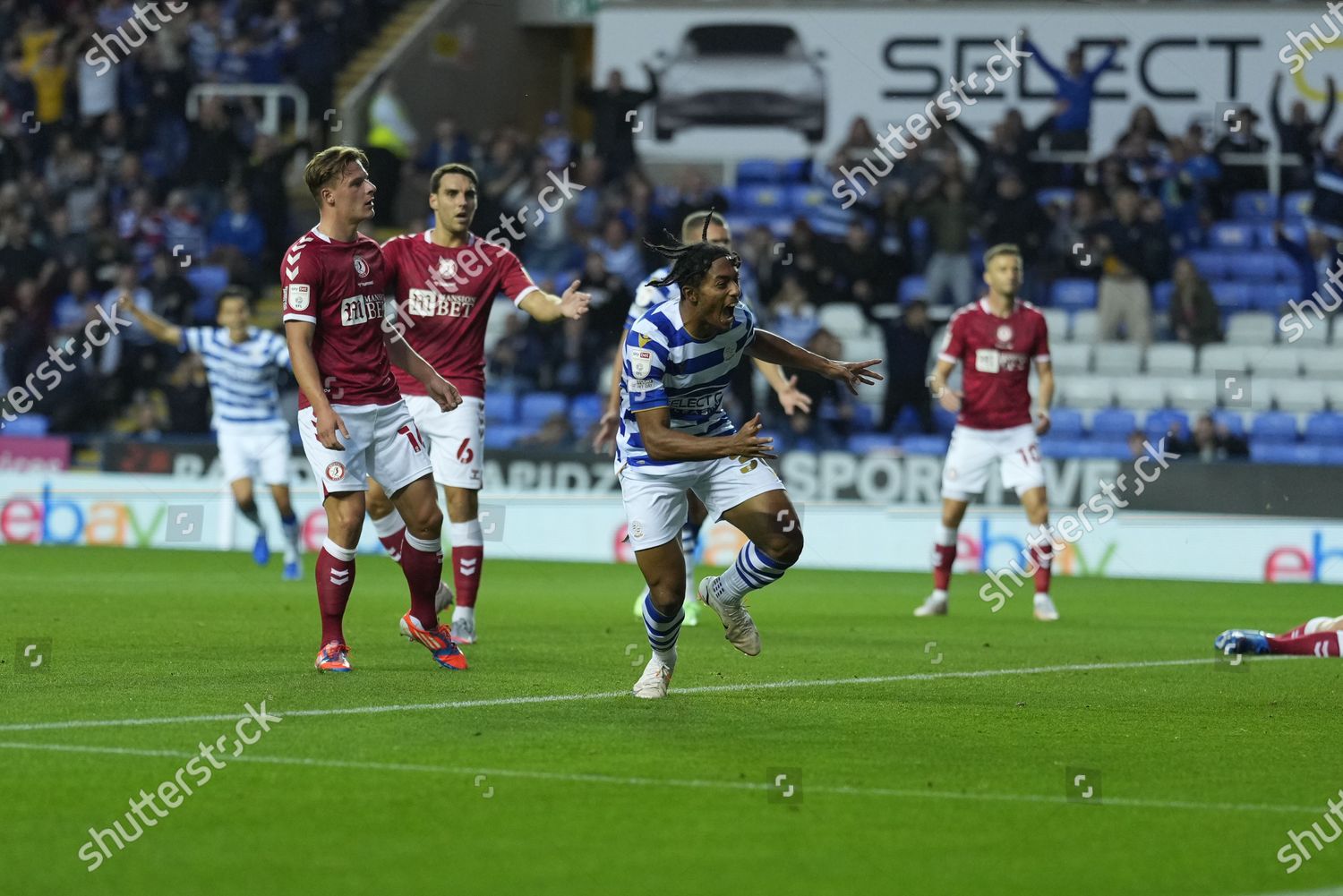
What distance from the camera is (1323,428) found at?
2112 cm

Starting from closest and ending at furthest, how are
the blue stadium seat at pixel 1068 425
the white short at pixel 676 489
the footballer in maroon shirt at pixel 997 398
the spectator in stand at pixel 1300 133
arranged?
the white short at pixel 676 489 → the footballer in maroon shirt at pixel 997 398 → the blue stadium seat at pixel 1068 425 → the spectator in stand at pixel 1300 133

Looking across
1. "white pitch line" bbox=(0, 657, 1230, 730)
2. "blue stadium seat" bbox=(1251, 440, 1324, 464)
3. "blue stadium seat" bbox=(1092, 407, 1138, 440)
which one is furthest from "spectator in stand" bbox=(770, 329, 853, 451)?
"white pitch line" bbox=(0, 657, 1230, 730)

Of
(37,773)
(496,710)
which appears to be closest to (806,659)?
(496,710)

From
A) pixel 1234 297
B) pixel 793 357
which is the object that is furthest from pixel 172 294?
pixel 793 357

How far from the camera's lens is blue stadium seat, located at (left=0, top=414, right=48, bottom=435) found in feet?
78.6

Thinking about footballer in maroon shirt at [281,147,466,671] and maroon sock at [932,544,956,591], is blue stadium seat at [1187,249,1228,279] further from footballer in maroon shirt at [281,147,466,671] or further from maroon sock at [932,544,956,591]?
footballer in maroon shirt at [281,147,466,671]

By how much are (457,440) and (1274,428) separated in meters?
12.5

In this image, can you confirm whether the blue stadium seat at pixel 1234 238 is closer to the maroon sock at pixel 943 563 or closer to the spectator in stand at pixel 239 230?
the maroon sock at pixel 943 563

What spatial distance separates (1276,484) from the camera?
19.3 metres

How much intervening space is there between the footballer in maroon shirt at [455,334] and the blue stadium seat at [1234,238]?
1446cm

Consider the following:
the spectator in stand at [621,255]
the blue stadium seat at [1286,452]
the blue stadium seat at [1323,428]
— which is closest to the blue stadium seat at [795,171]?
the spectator in stand at [621,255]

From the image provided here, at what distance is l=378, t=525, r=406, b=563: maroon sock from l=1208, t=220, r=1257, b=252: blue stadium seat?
49.7ft

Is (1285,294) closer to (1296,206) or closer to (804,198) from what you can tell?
(1296,206)

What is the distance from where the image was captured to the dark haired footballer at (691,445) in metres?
8.45
